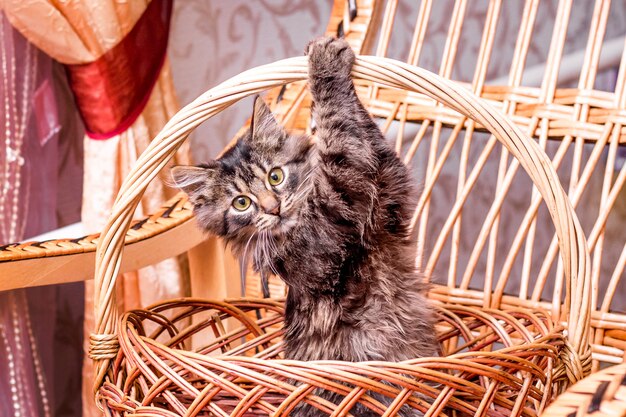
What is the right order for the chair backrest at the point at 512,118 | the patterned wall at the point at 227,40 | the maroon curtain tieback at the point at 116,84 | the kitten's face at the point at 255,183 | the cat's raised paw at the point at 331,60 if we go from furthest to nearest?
the patterned wall at the point at 227,40
the maroon curtain tieback at the point at 116,84
the chair backrest at the point at 512,118
the kitten's face at the point at 255,183
the cat's raised paw at the point at 331,60

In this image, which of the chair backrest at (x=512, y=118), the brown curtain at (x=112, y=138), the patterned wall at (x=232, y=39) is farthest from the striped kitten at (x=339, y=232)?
the patterned wall at (x=232, y=39)

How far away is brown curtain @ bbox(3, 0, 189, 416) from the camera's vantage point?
137 cm

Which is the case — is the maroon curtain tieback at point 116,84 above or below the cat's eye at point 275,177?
above

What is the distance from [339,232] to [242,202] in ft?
0.55

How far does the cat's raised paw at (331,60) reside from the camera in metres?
0.77

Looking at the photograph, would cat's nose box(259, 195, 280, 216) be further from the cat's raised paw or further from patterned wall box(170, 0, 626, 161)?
patterned wall box(170, 0, 626, 161)

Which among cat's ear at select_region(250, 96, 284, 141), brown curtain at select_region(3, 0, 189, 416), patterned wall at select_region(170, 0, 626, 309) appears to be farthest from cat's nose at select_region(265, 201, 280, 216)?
patterned wall at select_region(170, 0, 626, 309)

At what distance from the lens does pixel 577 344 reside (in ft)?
2.42

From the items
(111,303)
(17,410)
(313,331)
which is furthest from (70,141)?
(313,331)

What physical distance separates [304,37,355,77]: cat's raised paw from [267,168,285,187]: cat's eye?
6.7 inches

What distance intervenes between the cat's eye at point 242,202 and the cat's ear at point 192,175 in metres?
0.06

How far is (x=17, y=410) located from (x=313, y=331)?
0.95m

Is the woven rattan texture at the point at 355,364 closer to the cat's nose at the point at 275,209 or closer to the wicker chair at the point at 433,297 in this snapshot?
the wicker chair at the point at 433,297

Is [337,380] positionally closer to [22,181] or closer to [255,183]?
[255,183]
